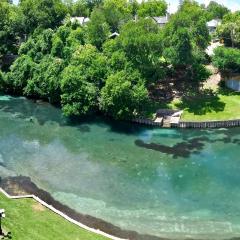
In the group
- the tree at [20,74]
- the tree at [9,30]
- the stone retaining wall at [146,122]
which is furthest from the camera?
the tree at [9,30]

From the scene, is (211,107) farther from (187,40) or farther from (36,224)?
(36,224)

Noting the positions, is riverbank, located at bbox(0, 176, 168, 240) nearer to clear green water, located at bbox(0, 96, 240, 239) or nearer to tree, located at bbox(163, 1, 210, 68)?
clear green water, located at bbox(0, 96, 240, 239)

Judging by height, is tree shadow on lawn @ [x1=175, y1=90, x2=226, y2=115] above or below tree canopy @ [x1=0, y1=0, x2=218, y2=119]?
below

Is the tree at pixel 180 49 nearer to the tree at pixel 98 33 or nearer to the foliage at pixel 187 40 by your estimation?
the foliage at pixel 187 40

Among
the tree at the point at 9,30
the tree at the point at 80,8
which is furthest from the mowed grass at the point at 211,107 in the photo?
the tree at the point at 80,8

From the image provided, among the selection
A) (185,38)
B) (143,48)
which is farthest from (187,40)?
(143,48)

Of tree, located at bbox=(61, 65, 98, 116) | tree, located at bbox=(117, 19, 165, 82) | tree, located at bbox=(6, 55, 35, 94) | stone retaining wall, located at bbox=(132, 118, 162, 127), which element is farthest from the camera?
tree, located at bbox=(6, 55, 35, 94)

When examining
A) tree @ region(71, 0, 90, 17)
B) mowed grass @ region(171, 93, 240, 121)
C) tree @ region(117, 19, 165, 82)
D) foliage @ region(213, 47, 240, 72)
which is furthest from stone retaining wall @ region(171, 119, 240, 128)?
tree @ region(71, 0, 90, 17)

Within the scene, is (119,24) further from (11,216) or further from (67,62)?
(11,216)
